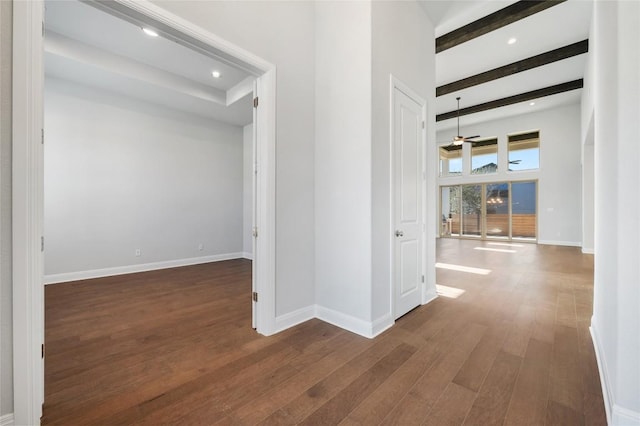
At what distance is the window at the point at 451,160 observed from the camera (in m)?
10.3

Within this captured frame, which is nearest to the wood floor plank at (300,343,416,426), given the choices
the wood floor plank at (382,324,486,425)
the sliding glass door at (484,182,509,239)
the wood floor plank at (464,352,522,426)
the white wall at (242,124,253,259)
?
the wood floor plank at (382,324,486,425)

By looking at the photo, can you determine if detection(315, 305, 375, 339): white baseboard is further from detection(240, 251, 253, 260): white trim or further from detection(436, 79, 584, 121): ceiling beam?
detection(436, 79, 584, 121): ceiling beam

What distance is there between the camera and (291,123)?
2.61 meters

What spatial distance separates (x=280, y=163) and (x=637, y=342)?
2526 mm

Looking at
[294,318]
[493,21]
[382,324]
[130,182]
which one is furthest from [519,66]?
[130,182]

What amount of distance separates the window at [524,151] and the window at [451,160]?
1650mm

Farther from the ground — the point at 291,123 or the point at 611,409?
the point at 291,123

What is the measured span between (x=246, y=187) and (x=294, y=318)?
4566 mm

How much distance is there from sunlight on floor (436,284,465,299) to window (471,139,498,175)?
772 centimetres

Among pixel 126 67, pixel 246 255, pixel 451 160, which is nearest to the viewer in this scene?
pixel 126 67

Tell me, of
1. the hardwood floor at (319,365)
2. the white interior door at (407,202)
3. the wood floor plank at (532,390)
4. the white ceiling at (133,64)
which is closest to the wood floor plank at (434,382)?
the hardwood floor at (319,365)

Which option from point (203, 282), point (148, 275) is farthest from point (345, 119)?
point (148, 275)

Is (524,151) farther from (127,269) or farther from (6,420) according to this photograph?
(6,420)

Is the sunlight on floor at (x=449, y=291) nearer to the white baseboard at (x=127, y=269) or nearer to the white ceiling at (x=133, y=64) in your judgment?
the white ceiling at (x=133, y=64)
